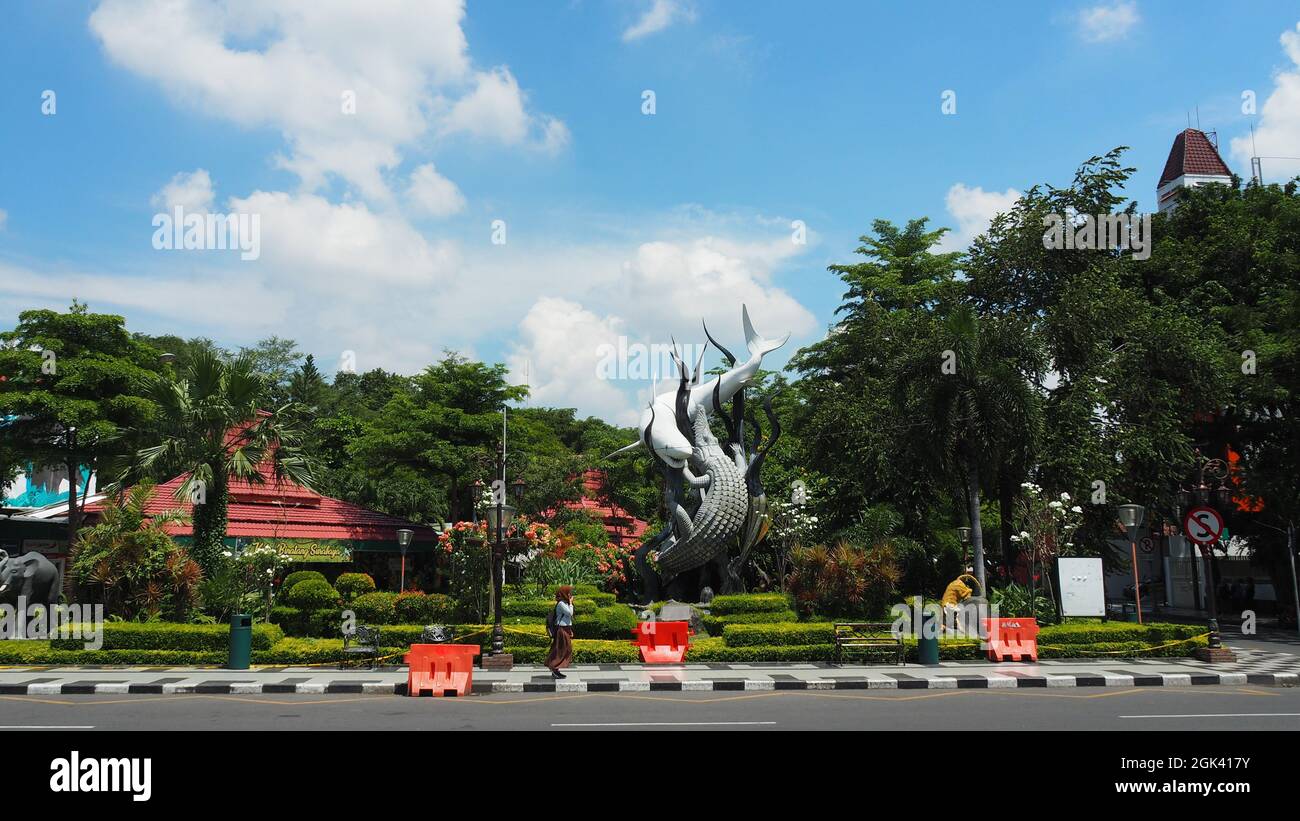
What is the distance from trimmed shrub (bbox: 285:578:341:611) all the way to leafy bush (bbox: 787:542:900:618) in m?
11.4

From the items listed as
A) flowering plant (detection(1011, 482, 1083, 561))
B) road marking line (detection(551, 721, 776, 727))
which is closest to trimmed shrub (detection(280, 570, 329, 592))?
road marking line (detection(551, 721, 776, 727))

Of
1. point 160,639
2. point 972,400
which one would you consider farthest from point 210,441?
point 972,400

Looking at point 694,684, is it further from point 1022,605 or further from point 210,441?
point 210,441

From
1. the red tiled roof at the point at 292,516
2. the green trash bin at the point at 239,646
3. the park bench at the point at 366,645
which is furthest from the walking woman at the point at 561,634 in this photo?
the red tiled roof at the point at 292,516

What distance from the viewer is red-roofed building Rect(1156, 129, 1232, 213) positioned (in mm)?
66125

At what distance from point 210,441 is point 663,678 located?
11.3m

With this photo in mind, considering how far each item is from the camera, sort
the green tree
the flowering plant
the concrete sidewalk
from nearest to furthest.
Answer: the concrete sidewalk < the flowering plant < the green tree

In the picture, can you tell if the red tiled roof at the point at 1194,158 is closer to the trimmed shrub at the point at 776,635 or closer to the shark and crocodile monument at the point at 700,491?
the shark and crocodile monument at the point at 700,491

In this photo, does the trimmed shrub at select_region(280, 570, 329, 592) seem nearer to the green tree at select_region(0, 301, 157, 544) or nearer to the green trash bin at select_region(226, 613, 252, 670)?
the green trash bin at select_region(226, 613, 252, 670)

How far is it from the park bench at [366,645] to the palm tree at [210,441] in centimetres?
431

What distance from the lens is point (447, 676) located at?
1421 cm

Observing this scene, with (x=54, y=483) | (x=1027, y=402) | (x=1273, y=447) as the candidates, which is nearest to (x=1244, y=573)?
(x=1273, y=447)

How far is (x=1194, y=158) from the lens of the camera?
219ft

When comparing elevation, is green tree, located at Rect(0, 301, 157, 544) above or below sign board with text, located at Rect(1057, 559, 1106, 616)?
above
